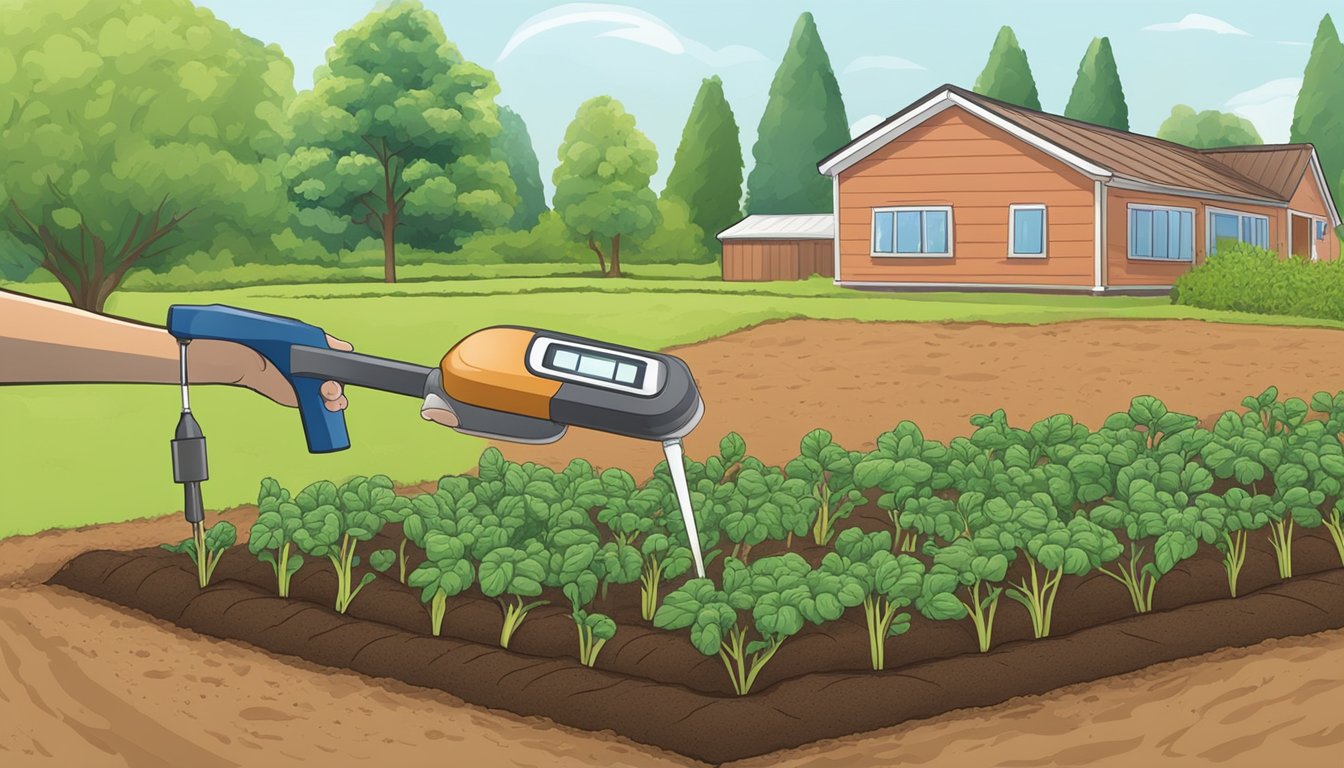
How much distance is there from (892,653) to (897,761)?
70 cm

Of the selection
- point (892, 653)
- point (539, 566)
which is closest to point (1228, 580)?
point (892, 653)

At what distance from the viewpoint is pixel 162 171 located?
743 inches

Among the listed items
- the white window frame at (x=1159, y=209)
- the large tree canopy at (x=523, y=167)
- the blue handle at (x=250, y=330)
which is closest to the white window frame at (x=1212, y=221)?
the white window frame at (x=1159, y=209)

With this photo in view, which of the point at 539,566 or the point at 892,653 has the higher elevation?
the point at 539,566

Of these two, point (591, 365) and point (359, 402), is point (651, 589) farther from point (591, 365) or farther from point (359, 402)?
point (359, 402)

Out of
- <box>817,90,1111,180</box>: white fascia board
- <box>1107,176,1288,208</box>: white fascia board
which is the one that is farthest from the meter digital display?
<box>1107,176,1288,208</box>: white fascia board

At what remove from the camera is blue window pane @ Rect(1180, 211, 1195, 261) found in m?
21.3

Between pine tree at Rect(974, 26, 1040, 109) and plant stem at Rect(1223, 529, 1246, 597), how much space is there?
3202 centimetres

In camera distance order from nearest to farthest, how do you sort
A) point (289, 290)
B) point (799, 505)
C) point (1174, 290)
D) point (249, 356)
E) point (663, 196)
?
point (249, 356) < point (799, 505) < point (1174, 290) < point (289, 290) < point (663, 196)

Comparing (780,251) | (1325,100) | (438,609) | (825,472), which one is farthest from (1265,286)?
(1325,100)

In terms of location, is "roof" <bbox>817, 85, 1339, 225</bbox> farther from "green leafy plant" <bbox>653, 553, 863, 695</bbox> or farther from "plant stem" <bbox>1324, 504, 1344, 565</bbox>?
"green leafy plant" <bbox>653, 553, 863, 695</bbox>

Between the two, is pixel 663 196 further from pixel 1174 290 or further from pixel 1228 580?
pixel 1228 580

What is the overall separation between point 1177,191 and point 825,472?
17.1 meters

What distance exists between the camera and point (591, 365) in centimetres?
256
